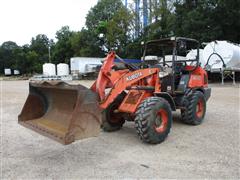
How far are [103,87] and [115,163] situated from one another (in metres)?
1.51

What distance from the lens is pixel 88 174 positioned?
12.3ft

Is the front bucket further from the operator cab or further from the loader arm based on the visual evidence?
the operator cab

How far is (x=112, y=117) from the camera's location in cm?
610

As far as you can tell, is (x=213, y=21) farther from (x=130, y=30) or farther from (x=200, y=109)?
(x=130, y=30)

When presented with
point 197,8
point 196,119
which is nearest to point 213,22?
point 197,8

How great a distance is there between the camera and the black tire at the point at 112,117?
19.3ft

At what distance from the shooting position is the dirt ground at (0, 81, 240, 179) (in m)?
3.78

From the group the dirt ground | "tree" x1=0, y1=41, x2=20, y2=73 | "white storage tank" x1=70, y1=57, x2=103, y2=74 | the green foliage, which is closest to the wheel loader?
the dirt ground

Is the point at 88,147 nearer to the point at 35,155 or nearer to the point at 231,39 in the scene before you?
the point at 35,155

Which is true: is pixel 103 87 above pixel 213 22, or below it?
below

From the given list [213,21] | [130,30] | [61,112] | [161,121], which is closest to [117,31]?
[130,30]

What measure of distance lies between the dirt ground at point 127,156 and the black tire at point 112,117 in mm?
193

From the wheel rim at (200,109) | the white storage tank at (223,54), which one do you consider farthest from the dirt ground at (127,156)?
the white storage tank at (223,54)

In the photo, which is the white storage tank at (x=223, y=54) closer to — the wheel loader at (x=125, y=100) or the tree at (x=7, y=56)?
the wheel loader at (x=125, y=100)
